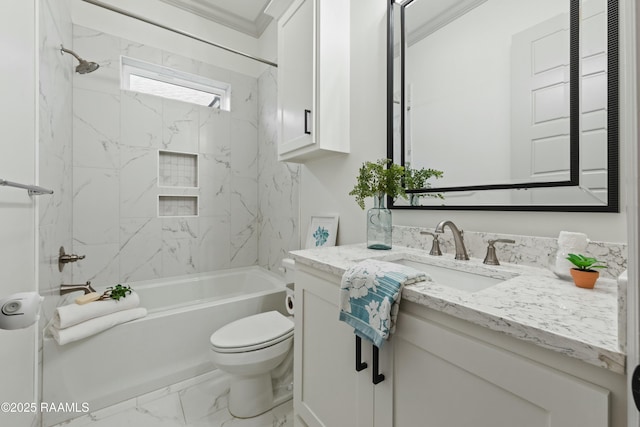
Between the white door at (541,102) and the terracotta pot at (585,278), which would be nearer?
the terracotta pot at (585,278)

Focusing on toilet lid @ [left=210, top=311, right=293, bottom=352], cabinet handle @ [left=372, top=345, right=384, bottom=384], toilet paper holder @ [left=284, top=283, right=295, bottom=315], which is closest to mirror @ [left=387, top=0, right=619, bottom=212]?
cabinet handle @ [left=372, top=345, right=384, bottom=384]

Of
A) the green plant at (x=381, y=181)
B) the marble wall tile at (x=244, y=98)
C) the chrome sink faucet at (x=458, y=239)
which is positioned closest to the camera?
the chrome sink faucet at (x=458, y=239)

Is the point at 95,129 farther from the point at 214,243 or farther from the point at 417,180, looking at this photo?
the point at 417,180

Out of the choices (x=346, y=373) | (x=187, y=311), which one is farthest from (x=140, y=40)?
(x=346, y=373)

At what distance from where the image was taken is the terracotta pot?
0.64 meters

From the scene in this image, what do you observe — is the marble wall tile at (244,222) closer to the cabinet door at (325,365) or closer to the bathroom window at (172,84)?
the bathroom window at (172,84)

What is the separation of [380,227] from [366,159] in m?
0.46

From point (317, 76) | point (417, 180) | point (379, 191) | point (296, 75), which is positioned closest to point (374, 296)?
point (379, 191)

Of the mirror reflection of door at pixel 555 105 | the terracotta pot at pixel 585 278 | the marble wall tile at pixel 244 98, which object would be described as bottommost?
the terracotta pot at pixel 585 278

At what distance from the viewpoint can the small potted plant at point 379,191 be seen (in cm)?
116

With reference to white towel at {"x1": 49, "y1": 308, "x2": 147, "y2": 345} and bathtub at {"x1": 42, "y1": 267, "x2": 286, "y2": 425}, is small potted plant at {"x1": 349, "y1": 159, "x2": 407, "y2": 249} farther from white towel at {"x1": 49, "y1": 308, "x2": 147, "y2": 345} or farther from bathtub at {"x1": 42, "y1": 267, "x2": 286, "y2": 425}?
white towel at {"x1": 49, "y1": 308, "x2": 147, "y2": 345}

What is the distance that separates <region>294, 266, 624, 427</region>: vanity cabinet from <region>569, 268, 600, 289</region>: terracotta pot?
347 mm

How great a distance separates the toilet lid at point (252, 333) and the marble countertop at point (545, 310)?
0.83 meters

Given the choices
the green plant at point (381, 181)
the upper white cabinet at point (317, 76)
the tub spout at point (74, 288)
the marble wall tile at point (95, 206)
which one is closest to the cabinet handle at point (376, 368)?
the green plant at point (381, 181)
